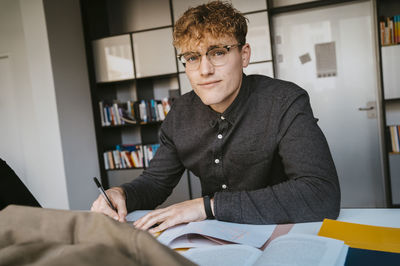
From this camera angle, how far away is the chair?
124 centimetres

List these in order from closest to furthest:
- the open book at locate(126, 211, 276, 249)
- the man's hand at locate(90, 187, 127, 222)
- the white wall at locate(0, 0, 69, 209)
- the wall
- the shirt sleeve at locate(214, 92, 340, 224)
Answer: the open book at locate(126, 211, 276, 249) < the shirt sleeve at locate(214, 92, 340, 224) < the man's hand at locate(90, 187, 127, 222) < the white wall at locate(0, 0, 69, 209) < the wall

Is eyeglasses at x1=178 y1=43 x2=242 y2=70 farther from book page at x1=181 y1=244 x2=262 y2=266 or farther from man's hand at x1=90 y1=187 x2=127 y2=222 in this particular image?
book page at x1=181 y1=244 x2=262 y2=266

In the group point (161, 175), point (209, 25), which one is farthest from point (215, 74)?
point (161, 175)

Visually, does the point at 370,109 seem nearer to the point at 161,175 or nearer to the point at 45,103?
the point at 161,175

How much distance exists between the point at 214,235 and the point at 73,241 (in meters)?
0.43

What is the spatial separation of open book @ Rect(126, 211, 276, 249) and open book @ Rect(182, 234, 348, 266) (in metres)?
0.08

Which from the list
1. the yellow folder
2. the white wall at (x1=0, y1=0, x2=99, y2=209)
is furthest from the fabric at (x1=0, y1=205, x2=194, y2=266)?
the white wall at (x1=0, y1=0, x2=99, y2=209)

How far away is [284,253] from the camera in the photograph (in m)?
0.64

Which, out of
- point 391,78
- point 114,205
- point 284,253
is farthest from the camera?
point 391,78

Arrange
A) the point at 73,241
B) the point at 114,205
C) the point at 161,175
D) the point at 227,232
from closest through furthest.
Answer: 1. the point at 73,241
2. the point at 227,232
3. the point at 114,205
4. the point at 161,175

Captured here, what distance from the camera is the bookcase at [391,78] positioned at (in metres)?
3.38

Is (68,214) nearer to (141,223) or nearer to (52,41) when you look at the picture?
(141,223)

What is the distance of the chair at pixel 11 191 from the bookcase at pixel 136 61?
2.64 m

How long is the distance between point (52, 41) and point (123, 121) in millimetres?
1184
